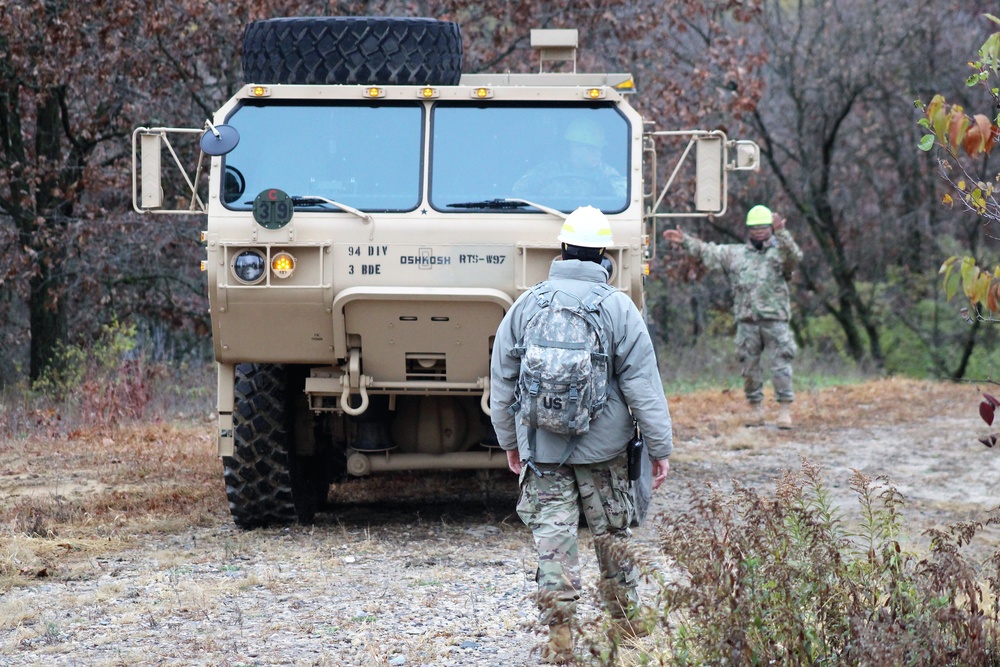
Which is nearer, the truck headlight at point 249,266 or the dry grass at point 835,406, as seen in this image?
the truck headlight at point 249,266

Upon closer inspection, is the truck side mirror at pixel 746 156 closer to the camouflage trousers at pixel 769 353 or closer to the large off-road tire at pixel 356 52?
the large off-road tire at pixel 356 52

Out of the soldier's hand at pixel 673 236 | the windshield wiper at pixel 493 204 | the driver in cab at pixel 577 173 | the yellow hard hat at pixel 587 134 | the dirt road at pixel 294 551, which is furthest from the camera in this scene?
the soldier's hand at pixel 673 236

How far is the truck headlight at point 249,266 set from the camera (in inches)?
266

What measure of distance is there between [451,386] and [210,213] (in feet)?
4.92

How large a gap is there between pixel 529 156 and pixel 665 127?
808cm

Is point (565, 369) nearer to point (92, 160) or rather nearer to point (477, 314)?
point (477, 314)

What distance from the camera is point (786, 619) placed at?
13.1 ft

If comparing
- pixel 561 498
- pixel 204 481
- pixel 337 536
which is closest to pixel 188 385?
pixel 204 481

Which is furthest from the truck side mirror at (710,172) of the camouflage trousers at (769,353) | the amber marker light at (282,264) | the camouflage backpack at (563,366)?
the camouflage trousers at (769,353)

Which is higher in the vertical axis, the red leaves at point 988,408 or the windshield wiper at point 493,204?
the windshield wiper at point 493,204

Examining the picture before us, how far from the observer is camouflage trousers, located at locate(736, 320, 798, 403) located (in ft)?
39.3

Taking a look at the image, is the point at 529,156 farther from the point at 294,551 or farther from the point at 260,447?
the point at 294,551

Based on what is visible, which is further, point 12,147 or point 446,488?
point 12,147

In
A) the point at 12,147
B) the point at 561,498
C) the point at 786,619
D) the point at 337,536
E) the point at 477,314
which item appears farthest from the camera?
the point at 12,147
